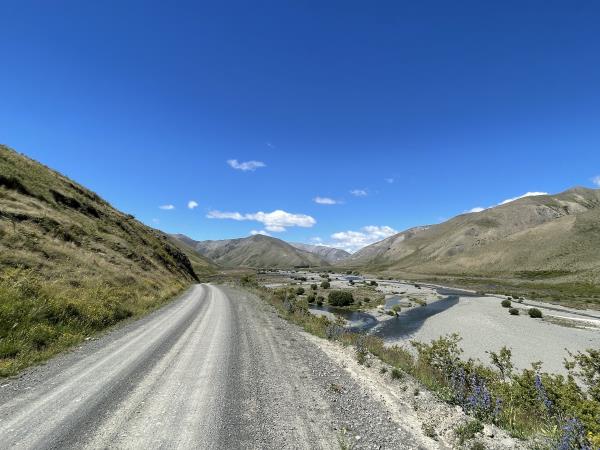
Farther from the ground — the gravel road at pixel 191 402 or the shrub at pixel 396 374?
the gravel road at pixel 191 402

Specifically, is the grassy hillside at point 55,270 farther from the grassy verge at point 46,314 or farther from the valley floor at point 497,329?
the valley floor at point 497,329

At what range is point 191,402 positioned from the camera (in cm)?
956

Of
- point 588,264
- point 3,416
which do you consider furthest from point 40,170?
point 588,264

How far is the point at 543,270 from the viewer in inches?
5960

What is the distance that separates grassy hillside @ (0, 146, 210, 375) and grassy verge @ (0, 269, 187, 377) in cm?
3

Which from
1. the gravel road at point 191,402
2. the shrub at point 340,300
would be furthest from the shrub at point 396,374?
the shrub at point 340,300

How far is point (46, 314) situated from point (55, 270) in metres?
9.74

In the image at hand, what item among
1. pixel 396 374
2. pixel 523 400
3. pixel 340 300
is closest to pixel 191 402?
pixel 396 374

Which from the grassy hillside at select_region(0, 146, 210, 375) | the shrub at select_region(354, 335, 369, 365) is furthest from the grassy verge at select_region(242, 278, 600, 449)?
the grassy hillside at select_region(0, 146, 210, 375)

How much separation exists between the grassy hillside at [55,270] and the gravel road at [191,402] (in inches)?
103

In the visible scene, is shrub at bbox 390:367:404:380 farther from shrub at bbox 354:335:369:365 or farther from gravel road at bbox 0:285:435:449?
shrub at bbox 354:335:369:365

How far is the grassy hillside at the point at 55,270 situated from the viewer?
619 inches

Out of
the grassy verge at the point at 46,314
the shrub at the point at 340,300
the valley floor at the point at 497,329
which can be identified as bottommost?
the valley floor at the point at 497,329

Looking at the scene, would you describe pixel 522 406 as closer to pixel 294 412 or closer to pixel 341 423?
pixel 341 423
